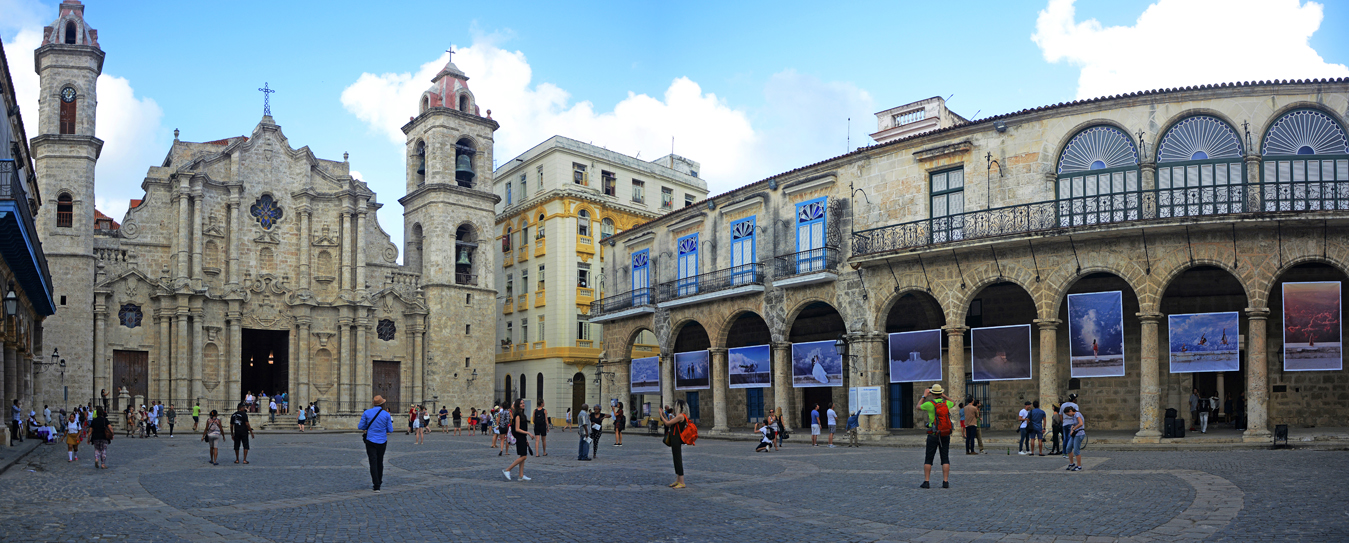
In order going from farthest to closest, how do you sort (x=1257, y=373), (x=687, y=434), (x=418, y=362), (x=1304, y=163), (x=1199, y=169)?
(x=418, y=362) < (x=1199, y=169) < (x=1304, y=163) < (x=1257, y=373) < (x=687, y=434)

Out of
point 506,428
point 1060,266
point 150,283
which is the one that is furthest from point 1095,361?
point 150,283

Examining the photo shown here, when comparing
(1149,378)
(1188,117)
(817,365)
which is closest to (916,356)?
(817,365)

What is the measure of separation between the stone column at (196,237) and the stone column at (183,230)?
25 centimetres

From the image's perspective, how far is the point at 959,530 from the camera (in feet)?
35.2

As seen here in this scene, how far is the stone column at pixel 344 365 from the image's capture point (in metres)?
48.6

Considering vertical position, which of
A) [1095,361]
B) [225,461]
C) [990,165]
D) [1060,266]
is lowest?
[225,461]

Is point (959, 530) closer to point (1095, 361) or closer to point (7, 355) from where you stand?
point (1095, 361)

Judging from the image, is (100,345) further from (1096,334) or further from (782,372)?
(1096,334)

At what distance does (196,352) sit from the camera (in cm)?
4506

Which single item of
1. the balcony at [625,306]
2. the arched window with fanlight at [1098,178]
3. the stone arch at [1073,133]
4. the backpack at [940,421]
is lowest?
the backpack at [940,421]

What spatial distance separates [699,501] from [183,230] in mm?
40059

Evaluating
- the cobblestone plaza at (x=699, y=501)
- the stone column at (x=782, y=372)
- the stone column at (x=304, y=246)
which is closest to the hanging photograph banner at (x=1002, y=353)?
the cobblestone plaza at (x=699, y=501)

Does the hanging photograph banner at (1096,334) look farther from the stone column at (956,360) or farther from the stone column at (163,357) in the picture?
the stone column at (163,357)

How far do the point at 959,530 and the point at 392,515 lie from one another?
6747 millimetres
